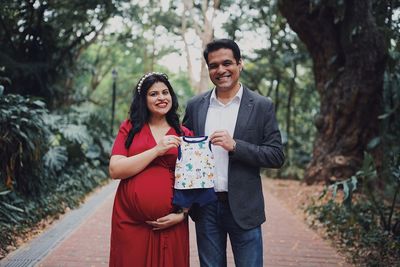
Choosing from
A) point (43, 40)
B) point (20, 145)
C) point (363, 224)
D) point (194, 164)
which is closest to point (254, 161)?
point (194, 164)

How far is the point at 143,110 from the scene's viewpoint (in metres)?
2.66

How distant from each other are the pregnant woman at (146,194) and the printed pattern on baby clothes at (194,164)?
7 centimetres

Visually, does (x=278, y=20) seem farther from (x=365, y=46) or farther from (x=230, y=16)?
(x=230, y=16)

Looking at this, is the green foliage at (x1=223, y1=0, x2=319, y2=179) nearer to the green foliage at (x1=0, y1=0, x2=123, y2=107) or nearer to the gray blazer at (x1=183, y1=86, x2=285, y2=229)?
the green foliage at (x1=0, y1=0, x2=123, y2=107)

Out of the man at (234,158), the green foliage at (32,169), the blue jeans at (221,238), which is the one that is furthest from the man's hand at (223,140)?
the green foliage at (32,169)

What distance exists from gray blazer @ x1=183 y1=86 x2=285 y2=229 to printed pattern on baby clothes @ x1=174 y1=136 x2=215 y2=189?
0.16 m

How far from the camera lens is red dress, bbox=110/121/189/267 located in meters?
2.54

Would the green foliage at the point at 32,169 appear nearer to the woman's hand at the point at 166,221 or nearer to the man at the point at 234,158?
the woman's hand at the point at 166,221

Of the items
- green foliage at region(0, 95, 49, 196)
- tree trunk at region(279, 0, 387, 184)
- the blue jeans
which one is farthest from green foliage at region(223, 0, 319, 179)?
the blue jeans

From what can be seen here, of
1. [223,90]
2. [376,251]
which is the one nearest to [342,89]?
[376,251]

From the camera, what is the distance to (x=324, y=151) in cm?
976

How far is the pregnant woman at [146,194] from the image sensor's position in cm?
253

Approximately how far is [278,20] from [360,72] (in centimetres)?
228

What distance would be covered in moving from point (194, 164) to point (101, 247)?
11.0 feet
